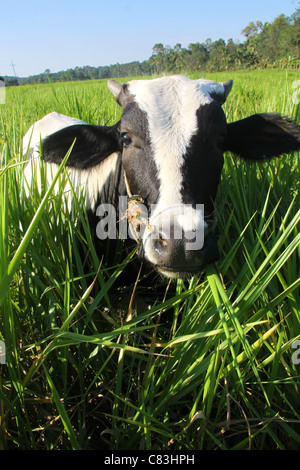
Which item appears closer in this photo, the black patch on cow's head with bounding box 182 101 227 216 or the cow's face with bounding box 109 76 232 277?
the cow's face with bounding box 109 76 232 277

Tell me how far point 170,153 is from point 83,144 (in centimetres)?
69

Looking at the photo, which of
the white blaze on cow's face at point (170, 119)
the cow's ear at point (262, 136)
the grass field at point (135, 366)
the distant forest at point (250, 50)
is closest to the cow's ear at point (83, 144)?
the white blaze on cow's face at point (170, 119)

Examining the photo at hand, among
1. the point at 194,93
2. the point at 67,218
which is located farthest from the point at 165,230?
the point at 194,93

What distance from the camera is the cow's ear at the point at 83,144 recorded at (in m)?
1.84

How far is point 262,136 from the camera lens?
6.67ft

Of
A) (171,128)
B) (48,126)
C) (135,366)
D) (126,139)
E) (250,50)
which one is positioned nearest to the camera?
(135,366)

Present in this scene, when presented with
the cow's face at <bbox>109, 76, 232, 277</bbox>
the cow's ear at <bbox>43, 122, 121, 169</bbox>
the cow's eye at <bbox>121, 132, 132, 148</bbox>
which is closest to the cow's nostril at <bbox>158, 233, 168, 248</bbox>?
the cow's face at <bbox>109, 76, 232, 277</bbox>

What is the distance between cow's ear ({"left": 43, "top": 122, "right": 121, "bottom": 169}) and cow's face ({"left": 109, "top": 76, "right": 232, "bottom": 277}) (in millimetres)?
211

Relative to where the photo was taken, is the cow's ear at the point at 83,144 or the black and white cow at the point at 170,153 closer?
the black and white cow at the point at 170,153

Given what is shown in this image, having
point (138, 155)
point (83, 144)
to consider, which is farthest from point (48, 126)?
point (138, 155)

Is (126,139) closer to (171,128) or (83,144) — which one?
(171,128)

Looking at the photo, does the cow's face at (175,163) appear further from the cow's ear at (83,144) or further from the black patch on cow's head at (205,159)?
the cow's ear at (83,144)

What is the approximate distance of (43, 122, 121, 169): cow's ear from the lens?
6.05ft

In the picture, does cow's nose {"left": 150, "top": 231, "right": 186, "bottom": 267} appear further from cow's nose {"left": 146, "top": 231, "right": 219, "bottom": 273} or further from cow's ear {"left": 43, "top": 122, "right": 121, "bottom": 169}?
cow's ear {"left": 43, "top": 122, "right": 121, "bottom": 169}
